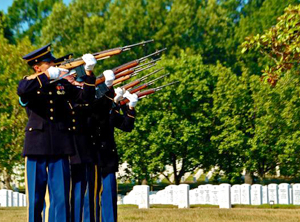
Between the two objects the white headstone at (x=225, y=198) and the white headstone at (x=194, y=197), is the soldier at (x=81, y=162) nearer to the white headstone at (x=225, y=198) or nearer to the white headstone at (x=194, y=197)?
the white headstone at (x=225, y=198)

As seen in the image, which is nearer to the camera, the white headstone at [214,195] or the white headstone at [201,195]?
the white headstone at [214,195]

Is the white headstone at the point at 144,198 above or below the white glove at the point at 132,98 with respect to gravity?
below

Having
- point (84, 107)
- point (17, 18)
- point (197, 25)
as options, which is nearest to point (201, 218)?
point (84, 107)

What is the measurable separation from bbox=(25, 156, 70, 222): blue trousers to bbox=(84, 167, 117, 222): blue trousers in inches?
65.7

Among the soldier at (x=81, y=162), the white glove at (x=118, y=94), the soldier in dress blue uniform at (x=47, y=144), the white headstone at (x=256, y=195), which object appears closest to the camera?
the soldier in dress blue uniform at (x=47, y=144)

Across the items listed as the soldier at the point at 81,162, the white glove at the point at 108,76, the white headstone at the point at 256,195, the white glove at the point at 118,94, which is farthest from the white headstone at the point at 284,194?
the white glove at the point at 108,76

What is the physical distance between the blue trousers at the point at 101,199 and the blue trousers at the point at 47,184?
1.67 meters

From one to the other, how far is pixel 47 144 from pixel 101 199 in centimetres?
251

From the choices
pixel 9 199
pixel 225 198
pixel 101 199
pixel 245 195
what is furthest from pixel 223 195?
pixel 101 199

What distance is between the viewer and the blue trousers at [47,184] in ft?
31.3

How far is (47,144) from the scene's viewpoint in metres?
9.52

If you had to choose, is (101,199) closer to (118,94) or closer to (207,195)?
(118,94)

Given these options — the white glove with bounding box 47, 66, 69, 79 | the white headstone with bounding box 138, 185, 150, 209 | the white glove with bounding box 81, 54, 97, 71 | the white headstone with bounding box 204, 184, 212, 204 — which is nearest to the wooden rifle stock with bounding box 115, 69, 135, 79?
the white glove with bounding box 81, 54, 97, 71

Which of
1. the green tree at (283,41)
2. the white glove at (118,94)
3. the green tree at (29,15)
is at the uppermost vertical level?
the green tree at (29,15)
